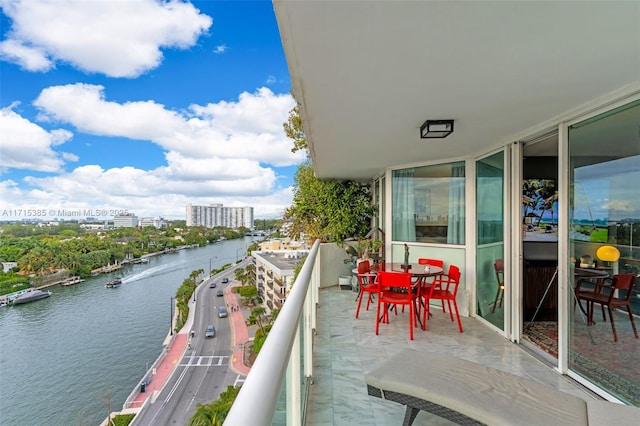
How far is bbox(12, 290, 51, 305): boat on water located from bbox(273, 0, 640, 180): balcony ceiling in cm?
3558

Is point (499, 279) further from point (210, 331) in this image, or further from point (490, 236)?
point (210, 331)

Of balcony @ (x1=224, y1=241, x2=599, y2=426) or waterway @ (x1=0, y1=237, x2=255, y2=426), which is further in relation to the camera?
waterway @ (x1=0, y1=237, x2=255, y2=426)

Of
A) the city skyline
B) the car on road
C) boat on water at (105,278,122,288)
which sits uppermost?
the city skyline

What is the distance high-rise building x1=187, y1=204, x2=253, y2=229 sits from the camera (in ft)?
173

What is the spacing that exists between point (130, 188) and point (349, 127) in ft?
215

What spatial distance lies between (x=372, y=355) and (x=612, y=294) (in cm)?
219

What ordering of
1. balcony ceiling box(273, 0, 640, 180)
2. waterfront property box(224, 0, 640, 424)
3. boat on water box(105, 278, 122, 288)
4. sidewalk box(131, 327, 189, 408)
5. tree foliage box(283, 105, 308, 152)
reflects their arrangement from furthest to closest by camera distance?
boat on water box(105, 278, 122, 288) → sidewalk box(131, 327, 189, 408) → tree foliage box(283, 105, 308, 152) → waterfront property box(224, 0, 640, 424) → balcony ceiling box(273, 0, 640, 180)

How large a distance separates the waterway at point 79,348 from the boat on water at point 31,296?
0.40m

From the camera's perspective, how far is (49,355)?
27.0 meters

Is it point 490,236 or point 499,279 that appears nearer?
point 499,279

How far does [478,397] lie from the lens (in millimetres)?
1960

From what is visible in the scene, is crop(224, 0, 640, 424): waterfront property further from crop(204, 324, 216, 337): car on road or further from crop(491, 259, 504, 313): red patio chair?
crop(204, 324, 216, 337): car on road

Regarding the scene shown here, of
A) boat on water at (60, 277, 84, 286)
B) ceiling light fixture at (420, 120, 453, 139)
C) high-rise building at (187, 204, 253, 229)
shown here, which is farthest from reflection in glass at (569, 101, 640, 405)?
high-rise building at (187, 204, 253, 229)

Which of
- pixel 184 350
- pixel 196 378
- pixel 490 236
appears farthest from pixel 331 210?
pixel 184 350
